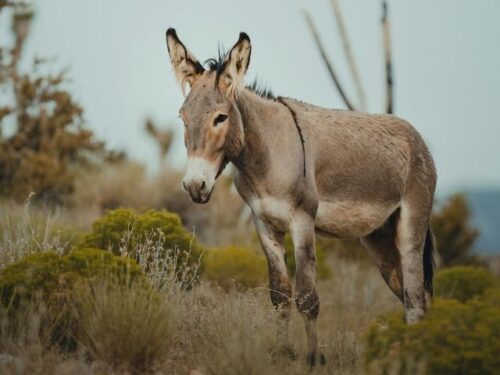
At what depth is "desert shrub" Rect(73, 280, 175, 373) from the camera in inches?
253

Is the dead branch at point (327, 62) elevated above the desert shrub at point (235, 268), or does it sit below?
above

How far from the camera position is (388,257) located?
9164 millimetres

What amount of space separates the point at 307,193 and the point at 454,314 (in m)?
2.13

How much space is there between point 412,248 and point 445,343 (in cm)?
308

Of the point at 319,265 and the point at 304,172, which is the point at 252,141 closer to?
the point at 304,172

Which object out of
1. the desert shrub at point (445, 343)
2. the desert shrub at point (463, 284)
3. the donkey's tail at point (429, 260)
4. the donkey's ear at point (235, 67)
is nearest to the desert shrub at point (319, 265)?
the desert shrub at point (463, 284)

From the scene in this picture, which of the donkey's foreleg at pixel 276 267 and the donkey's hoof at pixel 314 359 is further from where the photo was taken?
the donkey's foreleg at pixel 276 267

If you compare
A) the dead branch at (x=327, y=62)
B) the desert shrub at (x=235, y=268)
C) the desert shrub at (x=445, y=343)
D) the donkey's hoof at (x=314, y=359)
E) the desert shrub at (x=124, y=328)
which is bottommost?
the desert shrub at (x=235, y=268)

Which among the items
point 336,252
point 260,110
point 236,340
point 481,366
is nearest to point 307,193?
point 260,110

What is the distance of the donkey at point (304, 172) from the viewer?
7.27 metres

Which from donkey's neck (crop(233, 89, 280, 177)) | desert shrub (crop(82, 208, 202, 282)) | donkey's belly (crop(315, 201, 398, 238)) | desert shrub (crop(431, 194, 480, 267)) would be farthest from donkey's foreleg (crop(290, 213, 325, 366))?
desert shrub (crop(431, 194, 480, 267))

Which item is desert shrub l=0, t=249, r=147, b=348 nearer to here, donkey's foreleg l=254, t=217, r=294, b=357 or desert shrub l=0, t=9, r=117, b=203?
donkey's foreleg l=254, t=217, r=294, b=357

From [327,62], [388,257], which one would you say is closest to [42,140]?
[327,62]

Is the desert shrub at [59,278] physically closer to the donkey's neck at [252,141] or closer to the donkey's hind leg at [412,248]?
the donkey's neck at [252,141]
